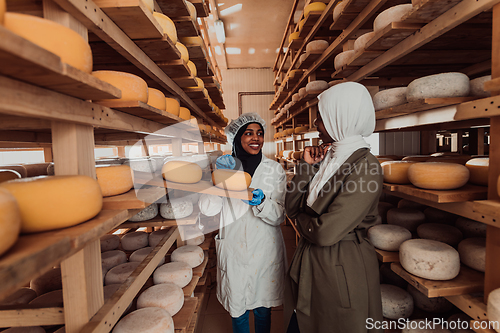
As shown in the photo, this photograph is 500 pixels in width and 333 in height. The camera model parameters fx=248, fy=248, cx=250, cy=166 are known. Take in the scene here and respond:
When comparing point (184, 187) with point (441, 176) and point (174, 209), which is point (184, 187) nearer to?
point (174, 209)

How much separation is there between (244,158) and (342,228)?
3.15 ft

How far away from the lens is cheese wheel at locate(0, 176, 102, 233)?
1.66ft

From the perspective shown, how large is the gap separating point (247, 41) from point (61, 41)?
727cm

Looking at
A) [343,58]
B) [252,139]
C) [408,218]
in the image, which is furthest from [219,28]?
[408,218]

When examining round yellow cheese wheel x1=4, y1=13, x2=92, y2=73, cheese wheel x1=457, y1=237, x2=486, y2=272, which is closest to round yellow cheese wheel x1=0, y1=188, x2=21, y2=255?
round yellow cheese wheel x1=4, y1=13, x2=92, y2=73

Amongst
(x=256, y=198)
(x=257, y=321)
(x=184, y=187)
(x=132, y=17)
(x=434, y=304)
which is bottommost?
(x=257, y=321)

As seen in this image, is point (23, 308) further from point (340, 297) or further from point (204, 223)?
point (204, 223)

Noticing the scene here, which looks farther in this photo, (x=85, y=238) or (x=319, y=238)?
(x=319, y=238)

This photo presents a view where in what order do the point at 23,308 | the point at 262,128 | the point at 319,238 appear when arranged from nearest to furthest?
the point at 23,308 → the point at 319,238 → the point at 262,128

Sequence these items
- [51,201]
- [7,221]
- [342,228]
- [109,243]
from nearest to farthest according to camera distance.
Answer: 1. [7,221]
2. [51,201]
3. [342,228]
4. [109,243]

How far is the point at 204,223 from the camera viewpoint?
249 cm

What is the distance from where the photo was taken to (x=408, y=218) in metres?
1.83

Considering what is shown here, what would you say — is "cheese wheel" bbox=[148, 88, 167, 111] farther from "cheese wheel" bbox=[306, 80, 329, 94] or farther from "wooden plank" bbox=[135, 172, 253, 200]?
"cheese wheel" bbox=[306, 80, 329, 94]

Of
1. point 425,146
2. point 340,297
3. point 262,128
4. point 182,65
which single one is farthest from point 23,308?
point 425,146
